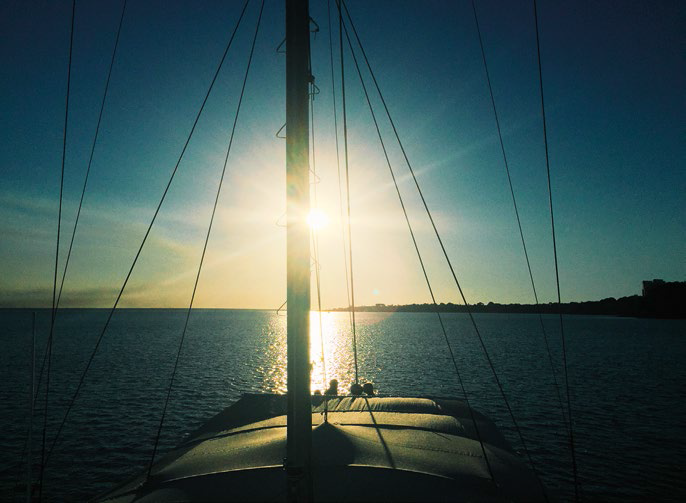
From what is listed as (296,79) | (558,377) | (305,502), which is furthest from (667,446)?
(296,79)

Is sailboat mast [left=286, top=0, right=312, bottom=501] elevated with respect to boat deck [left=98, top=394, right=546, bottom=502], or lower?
elevated

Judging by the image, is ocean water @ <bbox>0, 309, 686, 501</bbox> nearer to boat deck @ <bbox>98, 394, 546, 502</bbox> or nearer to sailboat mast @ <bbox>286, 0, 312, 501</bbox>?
boat deck @ <bbox>98, 394, 546, 502</bbox>

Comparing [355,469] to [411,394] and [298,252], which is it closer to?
[298,252]

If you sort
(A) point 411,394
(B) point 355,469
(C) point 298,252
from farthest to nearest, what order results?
(A) point 411,394
(B) point 355,469
(C) point 298,252

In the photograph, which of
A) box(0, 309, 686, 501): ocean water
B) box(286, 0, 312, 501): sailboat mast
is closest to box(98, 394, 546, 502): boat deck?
box(286, 0, 312, 501): sailboat mast

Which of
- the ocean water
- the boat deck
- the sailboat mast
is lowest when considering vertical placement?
the ocean water

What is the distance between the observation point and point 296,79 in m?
6.97

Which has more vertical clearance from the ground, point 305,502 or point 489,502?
point 305,502

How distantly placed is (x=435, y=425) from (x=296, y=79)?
1086 cm

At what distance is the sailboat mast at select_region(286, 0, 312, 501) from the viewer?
6.37 meters

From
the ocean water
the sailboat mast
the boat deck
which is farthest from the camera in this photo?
the ocean water

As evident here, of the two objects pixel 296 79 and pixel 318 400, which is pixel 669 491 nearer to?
pixel 318 400

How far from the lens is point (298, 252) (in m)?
6.70

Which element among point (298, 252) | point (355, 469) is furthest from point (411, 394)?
point (298, 252)
